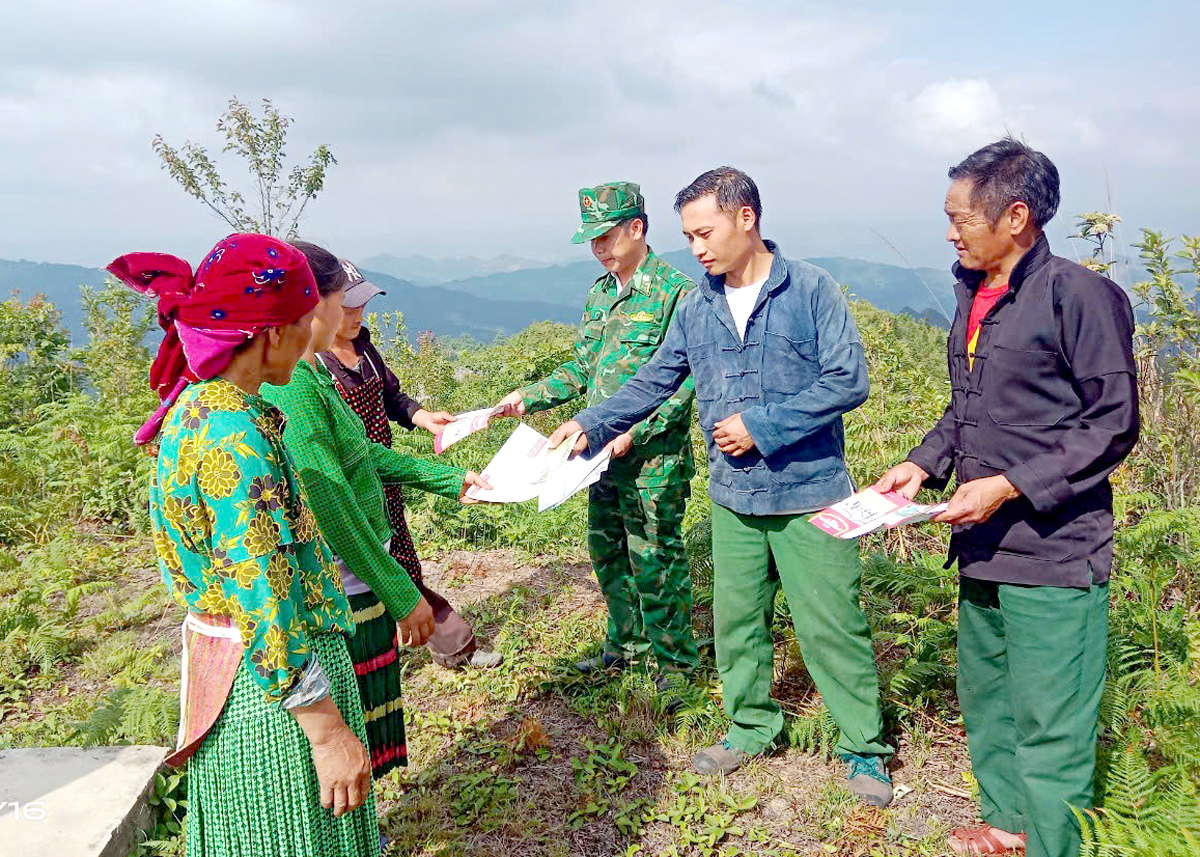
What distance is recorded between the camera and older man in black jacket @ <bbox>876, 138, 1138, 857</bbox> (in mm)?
2195

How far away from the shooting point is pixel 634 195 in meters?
3.69

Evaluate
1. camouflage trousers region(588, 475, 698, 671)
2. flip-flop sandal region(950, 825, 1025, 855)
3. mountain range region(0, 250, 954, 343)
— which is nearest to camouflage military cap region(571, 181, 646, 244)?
camouflage trousers region(588, 475, 698, 671)

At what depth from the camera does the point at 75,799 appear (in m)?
2.86

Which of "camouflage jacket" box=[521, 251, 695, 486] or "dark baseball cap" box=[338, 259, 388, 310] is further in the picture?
"camouflage jacket" box=[521, 251, 695, 486]

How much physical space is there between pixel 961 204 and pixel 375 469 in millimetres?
1882

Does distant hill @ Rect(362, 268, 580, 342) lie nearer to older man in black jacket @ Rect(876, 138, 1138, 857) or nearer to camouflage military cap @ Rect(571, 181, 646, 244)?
camouflage military cap @ Rect(571, 181, 646, 244)

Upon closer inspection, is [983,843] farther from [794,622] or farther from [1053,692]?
[794,622]

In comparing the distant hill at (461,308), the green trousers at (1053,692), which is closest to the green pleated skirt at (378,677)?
the green trousers at (1053,692)

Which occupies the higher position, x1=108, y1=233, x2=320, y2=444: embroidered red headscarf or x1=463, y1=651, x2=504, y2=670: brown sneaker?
x1=108, y1=233, x2=320, y2=444: embroidered red headscarf

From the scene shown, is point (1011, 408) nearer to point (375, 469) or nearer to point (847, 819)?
point (847, 819)

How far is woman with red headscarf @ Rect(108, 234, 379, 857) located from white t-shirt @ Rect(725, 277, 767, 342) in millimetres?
1646

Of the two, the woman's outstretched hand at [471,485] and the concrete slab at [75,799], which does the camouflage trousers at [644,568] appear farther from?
the concrete slab at [75,799]

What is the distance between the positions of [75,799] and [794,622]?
8.43 feet

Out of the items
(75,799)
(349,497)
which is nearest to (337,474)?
(349,497)
